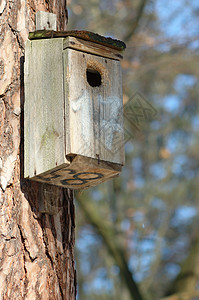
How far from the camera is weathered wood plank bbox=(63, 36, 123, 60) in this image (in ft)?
7.50

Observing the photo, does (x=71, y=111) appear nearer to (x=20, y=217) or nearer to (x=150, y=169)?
(x=20, y=217)

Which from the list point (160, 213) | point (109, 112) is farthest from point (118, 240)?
point (109, 112)

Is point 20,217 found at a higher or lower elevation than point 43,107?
lower

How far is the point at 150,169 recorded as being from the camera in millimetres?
6949

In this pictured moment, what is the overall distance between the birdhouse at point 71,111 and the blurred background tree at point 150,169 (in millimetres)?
3455

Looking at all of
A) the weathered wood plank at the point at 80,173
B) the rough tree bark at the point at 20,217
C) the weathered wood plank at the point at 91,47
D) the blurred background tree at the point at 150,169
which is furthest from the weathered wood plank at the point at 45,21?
the blurred background tree at the point at 150,169

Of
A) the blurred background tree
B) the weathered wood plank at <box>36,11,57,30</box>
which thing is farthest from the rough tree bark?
the blurred background tree

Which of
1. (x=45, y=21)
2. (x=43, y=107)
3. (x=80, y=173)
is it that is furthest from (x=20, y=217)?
(x=45, y=21)

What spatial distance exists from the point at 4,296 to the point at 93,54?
1.00m

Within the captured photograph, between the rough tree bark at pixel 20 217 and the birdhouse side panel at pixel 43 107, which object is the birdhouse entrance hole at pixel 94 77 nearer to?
the birdhouse side panel at pixel 43 107

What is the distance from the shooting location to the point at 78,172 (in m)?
2.25

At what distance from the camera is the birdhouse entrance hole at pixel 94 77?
2420 mm

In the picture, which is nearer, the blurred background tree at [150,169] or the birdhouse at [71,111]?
the birdhouse at [71,111]

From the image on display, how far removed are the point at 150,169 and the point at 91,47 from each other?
4.68 metres
